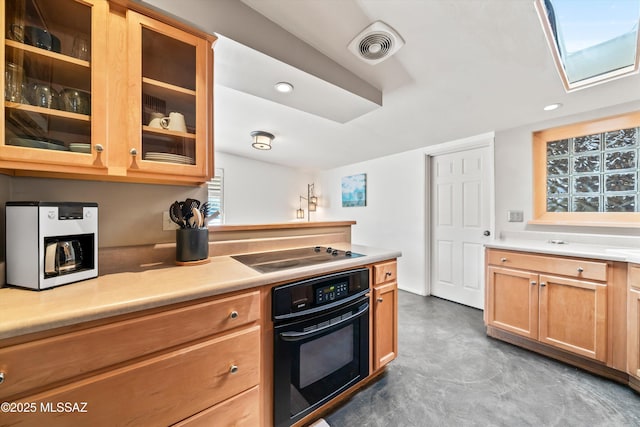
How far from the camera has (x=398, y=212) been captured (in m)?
3.68

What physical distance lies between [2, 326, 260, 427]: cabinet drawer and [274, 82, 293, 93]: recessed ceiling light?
153cm

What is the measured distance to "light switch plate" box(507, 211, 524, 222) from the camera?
97.3 inches

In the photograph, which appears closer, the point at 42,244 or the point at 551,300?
the point at 42,244

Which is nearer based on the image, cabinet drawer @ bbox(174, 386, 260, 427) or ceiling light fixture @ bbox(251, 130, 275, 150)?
cabinet drawer @ bbox(174, 386, 260, 427)

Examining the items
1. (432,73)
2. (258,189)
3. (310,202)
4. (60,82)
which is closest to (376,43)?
(432,73)

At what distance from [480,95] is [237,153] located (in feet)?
13.7

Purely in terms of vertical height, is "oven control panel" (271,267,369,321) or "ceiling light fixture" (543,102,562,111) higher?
"ceiling light fixture" (543,102,562,111)

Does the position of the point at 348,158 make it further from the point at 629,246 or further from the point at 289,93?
the point at 629,246

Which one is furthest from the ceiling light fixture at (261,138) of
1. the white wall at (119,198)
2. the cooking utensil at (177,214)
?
the cooking utensil at (177,214)

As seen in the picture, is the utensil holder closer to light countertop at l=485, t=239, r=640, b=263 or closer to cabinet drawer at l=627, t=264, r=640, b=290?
light countertop at l=485, t=239, r=640, b=263

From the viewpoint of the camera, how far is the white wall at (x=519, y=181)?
2209 millimetres

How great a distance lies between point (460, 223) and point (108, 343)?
3.40 m

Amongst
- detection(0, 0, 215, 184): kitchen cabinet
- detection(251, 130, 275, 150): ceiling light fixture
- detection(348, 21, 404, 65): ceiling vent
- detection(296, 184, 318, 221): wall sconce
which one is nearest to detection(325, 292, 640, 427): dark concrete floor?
detection(0, 0, 215, 184): kitchen cabinet

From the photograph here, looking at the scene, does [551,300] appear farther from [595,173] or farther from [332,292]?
[332,292]
